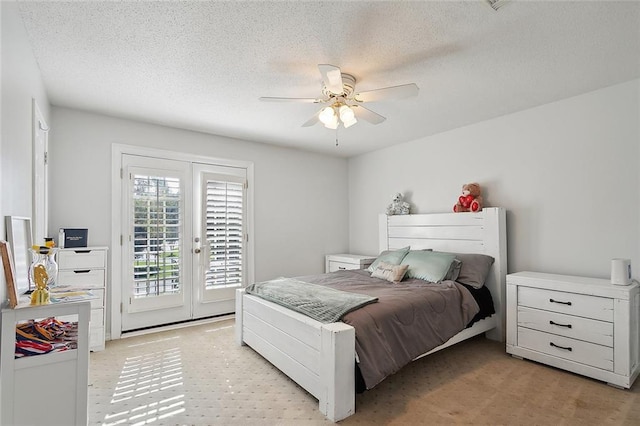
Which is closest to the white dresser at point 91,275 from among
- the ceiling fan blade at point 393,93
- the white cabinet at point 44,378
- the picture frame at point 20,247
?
the picture frame at point 20,247

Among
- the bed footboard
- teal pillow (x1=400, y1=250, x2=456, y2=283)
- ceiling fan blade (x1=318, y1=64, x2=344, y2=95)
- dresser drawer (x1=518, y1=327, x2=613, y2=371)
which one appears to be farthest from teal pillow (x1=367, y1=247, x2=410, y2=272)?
ceiling fan blade (x1=318, y1=64, x2=344, y2=95)

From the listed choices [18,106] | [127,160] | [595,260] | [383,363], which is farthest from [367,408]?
[127,160]

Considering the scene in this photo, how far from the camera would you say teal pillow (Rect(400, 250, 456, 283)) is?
3.31 m

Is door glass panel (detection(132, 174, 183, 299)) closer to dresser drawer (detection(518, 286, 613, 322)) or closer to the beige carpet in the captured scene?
the beige carpet

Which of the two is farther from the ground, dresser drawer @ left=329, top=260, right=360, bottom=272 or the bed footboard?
dresser drawer @ left=329, top=260, right=360, bottom=272

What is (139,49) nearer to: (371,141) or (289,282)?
(289,282)

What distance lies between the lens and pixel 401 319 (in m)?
2.46

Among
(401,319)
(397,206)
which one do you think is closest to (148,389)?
(401,319)

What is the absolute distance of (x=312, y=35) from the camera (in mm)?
2057

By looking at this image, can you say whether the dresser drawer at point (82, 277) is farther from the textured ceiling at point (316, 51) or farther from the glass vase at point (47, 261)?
the textured ceiling at point (316, 51)

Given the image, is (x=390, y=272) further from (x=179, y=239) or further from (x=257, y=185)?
(x=179, y=239)

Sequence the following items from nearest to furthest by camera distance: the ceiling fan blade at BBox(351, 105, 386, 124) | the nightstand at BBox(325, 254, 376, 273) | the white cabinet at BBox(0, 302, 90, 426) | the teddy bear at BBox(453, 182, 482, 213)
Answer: the white cabinet at BBox(0, 302, 90, 426) < the ceiling fan blade at BBox(351, 105, 386, 124) < the teddy bear at BBox(453, 182, 482, 213) < the nightstand at BBox(325, 254, 376, 273)

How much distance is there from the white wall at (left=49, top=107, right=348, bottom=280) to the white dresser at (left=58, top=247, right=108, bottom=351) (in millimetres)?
395

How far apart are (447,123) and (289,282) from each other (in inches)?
103
